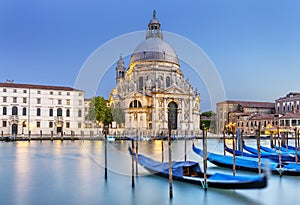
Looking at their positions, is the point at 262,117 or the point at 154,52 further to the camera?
the point at 262,117

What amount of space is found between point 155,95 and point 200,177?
2719 cm

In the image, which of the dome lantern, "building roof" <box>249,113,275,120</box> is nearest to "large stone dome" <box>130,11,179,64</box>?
the dome lantern

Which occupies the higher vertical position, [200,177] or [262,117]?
[262,117]

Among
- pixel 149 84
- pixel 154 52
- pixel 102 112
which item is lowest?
pixel 102 112

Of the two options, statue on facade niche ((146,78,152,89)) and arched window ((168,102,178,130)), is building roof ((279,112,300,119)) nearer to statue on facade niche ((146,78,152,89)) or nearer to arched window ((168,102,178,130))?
arched window ((168,102,178,130))

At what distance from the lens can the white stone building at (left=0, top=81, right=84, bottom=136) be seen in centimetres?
2983

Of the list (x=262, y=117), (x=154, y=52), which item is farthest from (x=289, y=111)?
(x=154, y=52)

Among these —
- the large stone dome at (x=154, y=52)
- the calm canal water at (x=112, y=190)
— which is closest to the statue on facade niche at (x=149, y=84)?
the large stone dome at (x=154, y=52)

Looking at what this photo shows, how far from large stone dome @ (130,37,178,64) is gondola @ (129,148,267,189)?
31189 millimetres

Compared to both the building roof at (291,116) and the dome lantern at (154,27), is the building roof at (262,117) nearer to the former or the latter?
the building roof at (291,116)

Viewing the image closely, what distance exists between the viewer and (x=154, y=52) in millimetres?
40188

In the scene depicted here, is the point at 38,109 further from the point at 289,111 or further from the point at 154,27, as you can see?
the point at 289,111

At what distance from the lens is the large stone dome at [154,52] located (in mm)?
40250

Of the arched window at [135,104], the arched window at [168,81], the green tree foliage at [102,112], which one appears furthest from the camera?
the arched window at [168,81]
